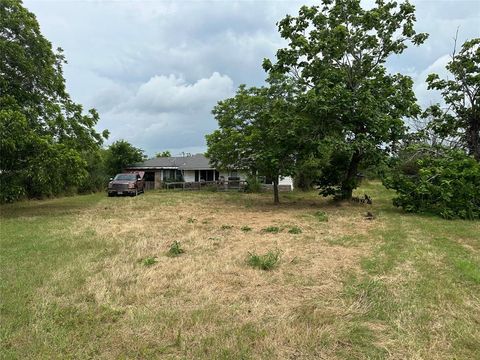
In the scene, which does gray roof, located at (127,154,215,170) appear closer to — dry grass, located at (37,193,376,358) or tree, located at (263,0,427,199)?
tree, located at (263,0,427,199)

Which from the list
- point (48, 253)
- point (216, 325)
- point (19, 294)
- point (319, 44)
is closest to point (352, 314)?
point (216, 325)

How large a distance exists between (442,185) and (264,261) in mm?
10140

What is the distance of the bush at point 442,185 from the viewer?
1283 cm

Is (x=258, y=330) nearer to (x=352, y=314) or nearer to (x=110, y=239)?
(x=352, y=314)

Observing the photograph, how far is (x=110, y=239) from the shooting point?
8844 mm

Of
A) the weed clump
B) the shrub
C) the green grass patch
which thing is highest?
the shrub

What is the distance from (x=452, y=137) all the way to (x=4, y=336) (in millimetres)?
20252

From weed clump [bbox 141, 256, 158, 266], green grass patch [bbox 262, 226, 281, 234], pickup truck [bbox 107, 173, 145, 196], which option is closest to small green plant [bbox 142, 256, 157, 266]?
weed clump [bbox 141, 256, 158, 266]

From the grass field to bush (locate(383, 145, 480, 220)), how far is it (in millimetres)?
4005

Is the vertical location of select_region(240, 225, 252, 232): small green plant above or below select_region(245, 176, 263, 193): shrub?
below

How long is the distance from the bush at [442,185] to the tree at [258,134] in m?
4.58

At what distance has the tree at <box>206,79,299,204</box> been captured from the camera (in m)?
16.1

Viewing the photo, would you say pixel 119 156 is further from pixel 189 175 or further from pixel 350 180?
pixel 350 180

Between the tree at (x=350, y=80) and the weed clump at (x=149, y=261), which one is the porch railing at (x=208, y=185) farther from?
the weed clump at (x=149, y=261)
